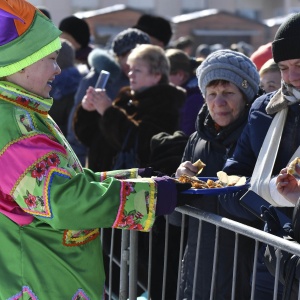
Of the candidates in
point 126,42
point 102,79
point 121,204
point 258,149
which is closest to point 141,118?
point 102,79

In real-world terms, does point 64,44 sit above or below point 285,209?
above

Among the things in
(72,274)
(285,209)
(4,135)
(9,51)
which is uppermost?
(9,51)

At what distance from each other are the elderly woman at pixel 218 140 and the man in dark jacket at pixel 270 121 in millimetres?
195

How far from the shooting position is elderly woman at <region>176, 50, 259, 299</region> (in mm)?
3635

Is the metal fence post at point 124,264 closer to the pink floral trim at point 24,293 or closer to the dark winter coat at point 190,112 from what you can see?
the pink floral trim at point 24,293

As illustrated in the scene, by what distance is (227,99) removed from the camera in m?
3.88

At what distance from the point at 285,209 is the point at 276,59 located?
658 mm

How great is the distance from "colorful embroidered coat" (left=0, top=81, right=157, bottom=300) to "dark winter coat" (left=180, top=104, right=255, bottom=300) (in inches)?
22.3

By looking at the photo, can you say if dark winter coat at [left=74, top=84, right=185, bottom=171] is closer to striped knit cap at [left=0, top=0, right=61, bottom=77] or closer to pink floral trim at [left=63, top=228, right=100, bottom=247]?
pink floral trim at [left=63, top=228, right=100, bottom=247]

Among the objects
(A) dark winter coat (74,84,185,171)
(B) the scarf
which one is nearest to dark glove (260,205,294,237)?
(B) the scarf

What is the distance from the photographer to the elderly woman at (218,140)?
143 inches

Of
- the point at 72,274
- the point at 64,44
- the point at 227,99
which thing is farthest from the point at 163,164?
the point at 64,44

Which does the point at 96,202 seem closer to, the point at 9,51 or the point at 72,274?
the point at 72,274

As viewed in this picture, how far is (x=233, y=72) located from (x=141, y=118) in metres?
1.21
